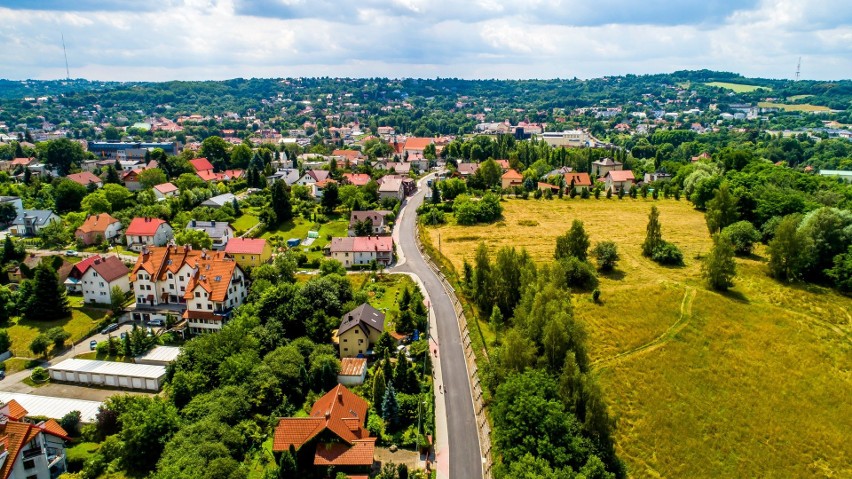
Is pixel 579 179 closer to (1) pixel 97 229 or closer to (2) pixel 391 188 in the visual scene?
(2) pixel 391 188

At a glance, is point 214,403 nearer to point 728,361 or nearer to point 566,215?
point 728,361

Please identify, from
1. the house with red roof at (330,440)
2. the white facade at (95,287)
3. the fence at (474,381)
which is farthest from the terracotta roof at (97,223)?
the house with red roof at (330,440)

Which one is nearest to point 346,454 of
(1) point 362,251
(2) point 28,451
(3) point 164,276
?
(2) point 28,451

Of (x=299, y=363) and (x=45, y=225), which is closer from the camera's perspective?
(x=299, y=363)

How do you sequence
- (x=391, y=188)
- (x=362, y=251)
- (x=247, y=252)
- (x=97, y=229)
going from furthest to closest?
(x=391, y=188)
(x=97, y=229)
(x=362, y=251)
(x=247, y=252)

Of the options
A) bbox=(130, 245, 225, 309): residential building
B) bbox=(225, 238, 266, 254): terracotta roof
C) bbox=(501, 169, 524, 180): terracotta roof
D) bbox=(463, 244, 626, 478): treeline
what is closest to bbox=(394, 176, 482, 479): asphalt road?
bbox=(463, 244, 626, 478): treeline

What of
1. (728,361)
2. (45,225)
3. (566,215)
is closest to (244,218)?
(45,225)

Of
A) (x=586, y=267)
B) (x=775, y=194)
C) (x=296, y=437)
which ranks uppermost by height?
(x=775, y=194)
